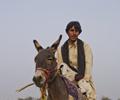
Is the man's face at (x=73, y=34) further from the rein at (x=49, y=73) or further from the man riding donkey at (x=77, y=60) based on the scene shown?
the rein at (x=49, y=73)

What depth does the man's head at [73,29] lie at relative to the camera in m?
13.8

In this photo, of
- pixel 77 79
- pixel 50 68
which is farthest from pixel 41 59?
pixel 77 79

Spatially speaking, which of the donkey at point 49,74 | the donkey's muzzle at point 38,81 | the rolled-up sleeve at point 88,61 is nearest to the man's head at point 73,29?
the rolled-up sleeve at point 88,61

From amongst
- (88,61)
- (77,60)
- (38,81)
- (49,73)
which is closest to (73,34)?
(77,60)

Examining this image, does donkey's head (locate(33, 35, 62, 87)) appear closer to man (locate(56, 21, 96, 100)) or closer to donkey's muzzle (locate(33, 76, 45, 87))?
donkey's muzzle (locate(33, 76, 45, 87))

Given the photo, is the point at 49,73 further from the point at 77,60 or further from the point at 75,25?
the point at 75,25

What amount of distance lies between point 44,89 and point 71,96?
1011 mm

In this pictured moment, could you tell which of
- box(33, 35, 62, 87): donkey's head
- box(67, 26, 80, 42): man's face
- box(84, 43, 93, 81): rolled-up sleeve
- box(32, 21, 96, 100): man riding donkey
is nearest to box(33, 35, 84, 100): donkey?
box(33, 35, 62, 87): donkey's head

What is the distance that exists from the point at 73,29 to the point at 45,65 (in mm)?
2552

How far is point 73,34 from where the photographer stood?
45.4ft

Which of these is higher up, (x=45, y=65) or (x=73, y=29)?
(x=73, y=29)

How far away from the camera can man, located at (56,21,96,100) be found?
44.5ft

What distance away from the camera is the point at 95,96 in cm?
1380

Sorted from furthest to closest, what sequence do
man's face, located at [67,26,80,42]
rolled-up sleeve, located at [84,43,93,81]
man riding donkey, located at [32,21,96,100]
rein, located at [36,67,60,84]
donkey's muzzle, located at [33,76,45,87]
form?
man's face, located at [67,26,80,42]
rolled-up sleeve, located at [84,43,93,81]
man riding donkey, located at [32,21,96,100]
rein, located at [36,67,60,84]
donkey's muzzle, located at [33,76,45,87]
